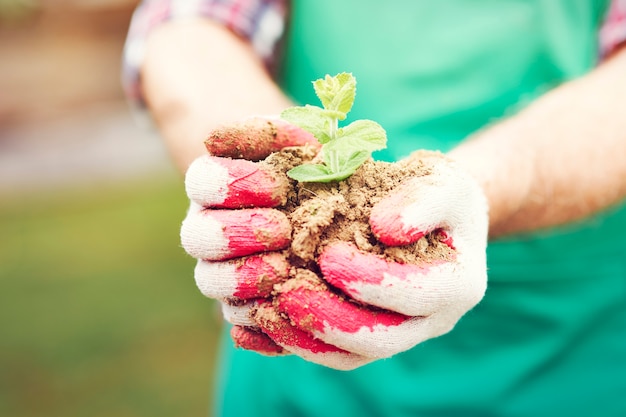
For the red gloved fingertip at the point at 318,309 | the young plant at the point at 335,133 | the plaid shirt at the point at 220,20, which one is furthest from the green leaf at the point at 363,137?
the plaid shirt at the point at 220,20

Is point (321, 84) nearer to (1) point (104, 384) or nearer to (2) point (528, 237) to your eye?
(2) point (528, 237)

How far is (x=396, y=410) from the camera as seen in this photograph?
169 centimetres

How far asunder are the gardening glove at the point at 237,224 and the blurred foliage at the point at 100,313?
8.07 feet

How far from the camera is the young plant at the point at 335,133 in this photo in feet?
3.54

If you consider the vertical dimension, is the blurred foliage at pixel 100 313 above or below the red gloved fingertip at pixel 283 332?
above

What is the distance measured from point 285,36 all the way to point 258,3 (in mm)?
158

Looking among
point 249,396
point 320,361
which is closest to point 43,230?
point 249,396

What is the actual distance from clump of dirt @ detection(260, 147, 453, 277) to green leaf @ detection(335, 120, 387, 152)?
0.06 metres

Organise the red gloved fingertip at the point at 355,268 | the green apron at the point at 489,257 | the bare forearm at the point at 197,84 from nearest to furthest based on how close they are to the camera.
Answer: the red gloved fingertip at the point at 355,268 → the bare forearm at the point at 197,84 → the green apron at the point at 489,257

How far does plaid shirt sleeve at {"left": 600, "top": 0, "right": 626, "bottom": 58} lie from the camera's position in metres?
1.59

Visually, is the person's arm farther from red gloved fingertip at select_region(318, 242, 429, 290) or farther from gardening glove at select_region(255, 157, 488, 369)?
red gloved fingertip at select_region(318, 242, 429, 290)

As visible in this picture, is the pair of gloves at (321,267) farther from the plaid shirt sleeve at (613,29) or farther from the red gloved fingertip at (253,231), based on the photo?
the plaid shirt sleeve at (613,29)

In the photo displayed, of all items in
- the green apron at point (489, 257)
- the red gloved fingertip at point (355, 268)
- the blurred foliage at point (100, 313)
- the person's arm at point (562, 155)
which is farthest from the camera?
the blurred foliage at point (100, 313)

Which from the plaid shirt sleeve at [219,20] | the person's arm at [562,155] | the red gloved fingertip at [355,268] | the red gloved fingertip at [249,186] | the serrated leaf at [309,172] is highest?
the plaid shirt sleeve at [219,20]
